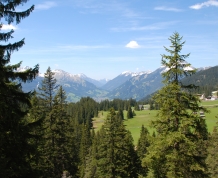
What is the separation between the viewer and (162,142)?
14539 mm

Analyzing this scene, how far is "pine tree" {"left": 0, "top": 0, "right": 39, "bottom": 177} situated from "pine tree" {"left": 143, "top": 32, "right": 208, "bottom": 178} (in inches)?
313

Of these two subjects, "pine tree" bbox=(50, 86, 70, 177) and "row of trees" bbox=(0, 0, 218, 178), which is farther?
"pine tree" bbox=(50, 86, 70, 177)

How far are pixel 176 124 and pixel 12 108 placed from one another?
33.4 ft

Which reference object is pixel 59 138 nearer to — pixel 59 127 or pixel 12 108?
pixel 59 127

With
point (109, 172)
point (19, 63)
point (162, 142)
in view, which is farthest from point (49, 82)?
point (162, 142)

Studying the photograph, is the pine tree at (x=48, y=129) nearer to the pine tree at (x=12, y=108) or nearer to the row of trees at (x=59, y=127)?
the row of trees at (x=59, y=127)

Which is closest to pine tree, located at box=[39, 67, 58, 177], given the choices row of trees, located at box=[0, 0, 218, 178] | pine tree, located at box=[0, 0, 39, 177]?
row of trees, located at box=[0, 0, 218, 178]

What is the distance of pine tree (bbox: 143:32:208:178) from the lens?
1434 centimetres

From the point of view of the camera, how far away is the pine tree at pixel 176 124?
14.3 metres

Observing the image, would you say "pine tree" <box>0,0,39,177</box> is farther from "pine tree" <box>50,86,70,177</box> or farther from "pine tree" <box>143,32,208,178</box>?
"pine tree" <box>50,86,70,177</box>

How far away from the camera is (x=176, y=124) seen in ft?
49.2

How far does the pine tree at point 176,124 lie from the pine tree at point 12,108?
795 centimetres

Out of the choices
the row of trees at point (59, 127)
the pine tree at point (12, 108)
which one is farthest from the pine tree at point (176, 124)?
the pine tree at point (12, 108)

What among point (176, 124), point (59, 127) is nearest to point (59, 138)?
point (59, 127)
